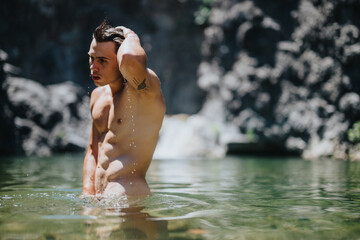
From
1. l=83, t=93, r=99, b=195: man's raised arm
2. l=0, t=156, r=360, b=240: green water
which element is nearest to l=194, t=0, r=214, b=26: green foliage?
l=0, t=156, r=360, b=240: green water

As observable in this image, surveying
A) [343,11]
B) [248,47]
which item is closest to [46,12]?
[248,47]

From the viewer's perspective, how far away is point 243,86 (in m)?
17.3

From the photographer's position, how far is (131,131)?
268 cm

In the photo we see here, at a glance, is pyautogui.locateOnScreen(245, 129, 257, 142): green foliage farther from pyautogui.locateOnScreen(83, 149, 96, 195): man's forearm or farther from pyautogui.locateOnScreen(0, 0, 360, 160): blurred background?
pyautogui.locateOnScreen(83, 149, 96, 195): man's forearm

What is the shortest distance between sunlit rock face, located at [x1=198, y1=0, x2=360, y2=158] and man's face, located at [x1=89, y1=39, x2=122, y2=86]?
45.5ft

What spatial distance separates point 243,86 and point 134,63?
50.3 feet

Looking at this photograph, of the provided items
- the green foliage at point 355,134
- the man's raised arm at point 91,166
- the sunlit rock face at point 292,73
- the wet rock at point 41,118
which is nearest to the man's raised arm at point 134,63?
the man's raised arm at point 91,166

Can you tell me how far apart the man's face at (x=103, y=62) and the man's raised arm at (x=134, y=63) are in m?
0.26

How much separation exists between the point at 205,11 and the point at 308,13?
6.47 metres

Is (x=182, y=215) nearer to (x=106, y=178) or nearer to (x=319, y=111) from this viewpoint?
(x=106, y=178)

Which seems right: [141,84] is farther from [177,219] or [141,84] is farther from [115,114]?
[177,219]

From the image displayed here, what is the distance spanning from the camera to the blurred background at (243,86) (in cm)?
1564

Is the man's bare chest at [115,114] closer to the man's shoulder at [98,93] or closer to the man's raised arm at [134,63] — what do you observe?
the man's shoulder at [98,93]

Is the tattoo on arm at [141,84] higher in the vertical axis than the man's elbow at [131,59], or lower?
lower
